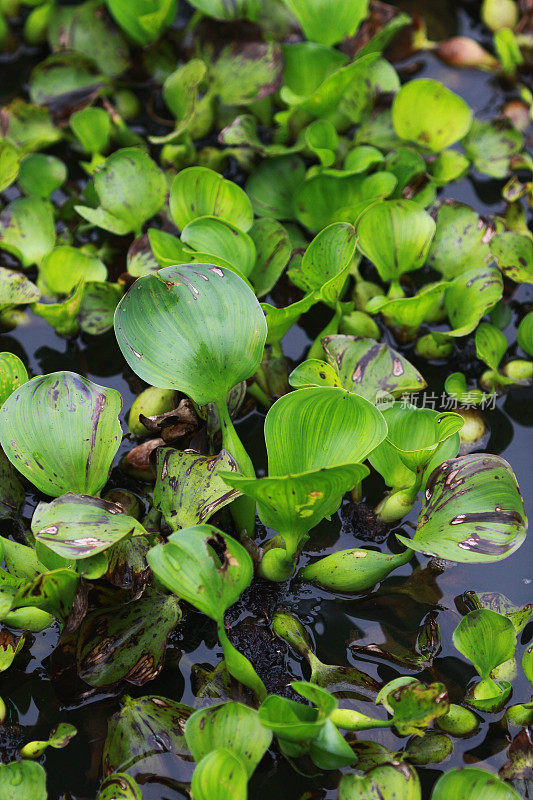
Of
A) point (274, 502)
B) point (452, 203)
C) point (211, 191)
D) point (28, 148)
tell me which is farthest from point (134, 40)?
point (274, 502)

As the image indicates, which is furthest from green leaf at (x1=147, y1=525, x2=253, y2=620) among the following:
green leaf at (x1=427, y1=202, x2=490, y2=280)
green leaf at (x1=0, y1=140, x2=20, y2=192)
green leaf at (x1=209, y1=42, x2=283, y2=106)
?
green leaf at (x1=209, y1=42, x2=283, y2=106)

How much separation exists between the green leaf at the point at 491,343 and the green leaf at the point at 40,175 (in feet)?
2.82

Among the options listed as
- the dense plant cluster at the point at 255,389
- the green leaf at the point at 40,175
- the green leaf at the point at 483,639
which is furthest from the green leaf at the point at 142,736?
the green leaf at the point at 40,175

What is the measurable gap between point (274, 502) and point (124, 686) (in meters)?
0.34

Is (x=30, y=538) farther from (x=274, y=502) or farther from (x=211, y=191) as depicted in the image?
(x=211, y=191)

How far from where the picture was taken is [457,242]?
1379 mm

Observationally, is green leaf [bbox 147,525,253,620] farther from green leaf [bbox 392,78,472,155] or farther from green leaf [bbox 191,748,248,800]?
green leaf [bbox 392,78,472,155]

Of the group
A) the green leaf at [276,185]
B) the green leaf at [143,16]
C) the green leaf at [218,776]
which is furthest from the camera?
the green leaf at [143,16]

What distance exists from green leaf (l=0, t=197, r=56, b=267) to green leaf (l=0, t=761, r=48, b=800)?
85 centimetres

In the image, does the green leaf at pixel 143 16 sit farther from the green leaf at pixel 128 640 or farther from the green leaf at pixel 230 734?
the green leaf at pixel 230 734

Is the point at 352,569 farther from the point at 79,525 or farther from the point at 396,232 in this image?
the point at 396,232

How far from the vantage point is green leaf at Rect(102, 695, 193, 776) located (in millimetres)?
956

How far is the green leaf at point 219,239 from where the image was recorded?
1211mm

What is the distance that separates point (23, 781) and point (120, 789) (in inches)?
4.7
